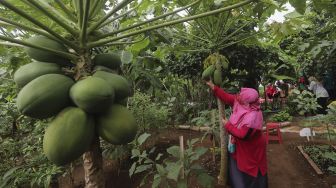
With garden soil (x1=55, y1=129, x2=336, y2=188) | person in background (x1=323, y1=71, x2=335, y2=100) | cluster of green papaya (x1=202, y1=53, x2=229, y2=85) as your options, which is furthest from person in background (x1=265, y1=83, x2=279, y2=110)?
cluster of green papaya (x1=202, y1=53, x2=229, y2=85)

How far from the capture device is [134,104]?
5.62 meters

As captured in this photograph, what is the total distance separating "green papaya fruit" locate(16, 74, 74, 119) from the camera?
126 centimetres

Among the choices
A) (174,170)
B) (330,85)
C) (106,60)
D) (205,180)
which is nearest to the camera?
(106,60)

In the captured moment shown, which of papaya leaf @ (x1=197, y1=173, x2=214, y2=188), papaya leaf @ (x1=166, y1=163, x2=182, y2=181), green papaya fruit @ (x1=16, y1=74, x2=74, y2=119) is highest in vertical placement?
green papaya fruit @ (x1=16, y1=74, x2=74, y2=119)

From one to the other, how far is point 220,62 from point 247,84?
4.70 meters

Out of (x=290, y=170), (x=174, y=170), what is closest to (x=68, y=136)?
(x=174, y=170)

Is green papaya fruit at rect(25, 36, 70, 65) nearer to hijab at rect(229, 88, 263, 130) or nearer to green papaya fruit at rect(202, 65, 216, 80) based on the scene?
hijab at rect(229, 88, 263, 130)

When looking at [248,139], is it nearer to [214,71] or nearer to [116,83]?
[214,71]

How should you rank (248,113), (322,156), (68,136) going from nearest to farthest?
(68,136), (248,113), (322,156)

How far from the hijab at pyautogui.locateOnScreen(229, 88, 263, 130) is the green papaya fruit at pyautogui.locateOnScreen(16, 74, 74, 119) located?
7.96 feet

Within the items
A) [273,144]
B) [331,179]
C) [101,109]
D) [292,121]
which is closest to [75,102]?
[101,109]

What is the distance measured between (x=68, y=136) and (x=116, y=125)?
19 centimetres

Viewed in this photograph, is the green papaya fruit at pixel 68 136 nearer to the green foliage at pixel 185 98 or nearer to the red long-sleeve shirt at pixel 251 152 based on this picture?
the red long-sleeve shirt at pixel 251 152

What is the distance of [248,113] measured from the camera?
3412mm
